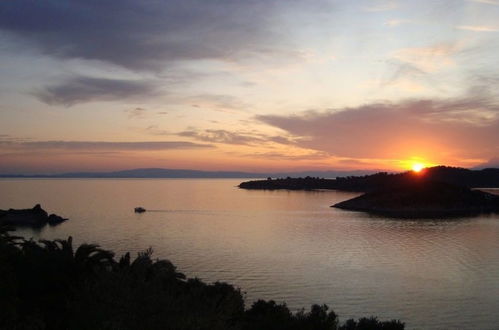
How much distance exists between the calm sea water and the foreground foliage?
704 inches

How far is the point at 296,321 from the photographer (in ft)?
107

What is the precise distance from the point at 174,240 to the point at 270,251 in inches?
885

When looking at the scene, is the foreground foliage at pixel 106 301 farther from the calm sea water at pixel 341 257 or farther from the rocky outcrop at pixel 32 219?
the rocky outcrop at pixel 32 219

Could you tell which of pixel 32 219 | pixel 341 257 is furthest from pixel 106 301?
pixel 32 219

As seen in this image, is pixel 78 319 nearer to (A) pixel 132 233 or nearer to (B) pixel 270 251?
(B) pixel 270 251

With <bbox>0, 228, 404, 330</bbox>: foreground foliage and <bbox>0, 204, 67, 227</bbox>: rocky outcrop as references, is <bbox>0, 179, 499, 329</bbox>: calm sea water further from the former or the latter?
<bbox>0, 228, 404, 330</bbox>: foreground foliage

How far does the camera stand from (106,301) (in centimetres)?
2028

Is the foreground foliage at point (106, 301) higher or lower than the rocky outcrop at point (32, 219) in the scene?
higher

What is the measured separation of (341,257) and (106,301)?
68.3m

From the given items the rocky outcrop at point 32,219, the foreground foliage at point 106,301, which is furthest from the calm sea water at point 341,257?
the foreground foliage at point 106,301

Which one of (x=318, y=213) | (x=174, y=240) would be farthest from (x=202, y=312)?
(x=318, y=213)

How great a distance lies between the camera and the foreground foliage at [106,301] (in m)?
19.3

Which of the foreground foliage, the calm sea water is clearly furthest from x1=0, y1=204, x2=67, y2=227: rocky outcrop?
the foreground foliage

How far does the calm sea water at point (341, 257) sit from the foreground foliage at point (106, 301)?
58.6ft
